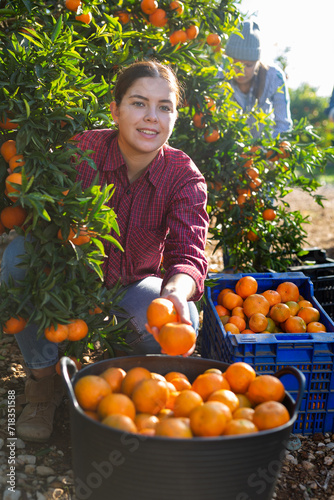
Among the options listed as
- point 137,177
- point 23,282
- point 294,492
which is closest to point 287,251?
point 137,177

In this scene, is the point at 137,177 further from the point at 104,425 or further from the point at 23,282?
the point at 104,425

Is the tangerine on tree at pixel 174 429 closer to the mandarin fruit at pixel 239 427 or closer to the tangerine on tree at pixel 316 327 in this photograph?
the mandarin fruit at pixel 239 427

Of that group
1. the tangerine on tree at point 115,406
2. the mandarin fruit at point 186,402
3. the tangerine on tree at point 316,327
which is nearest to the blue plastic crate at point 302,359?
the tangerine on tree at point 316,327

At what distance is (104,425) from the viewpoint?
4.35ft

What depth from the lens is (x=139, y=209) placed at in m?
2.29

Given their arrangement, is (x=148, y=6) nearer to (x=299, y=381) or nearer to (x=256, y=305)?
(x=256, y=305)

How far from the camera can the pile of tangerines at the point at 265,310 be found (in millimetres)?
2540

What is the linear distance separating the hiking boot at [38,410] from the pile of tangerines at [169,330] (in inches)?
30.6

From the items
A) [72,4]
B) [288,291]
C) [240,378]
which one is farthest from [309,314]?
[72,4]

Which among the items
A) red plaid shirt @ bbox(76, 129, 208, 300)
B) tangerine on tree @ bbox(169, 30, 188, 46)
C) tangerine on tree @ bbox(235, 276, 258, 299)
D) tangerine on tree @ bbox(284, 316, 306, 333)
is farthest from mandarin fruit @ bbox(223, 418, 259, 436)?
tangerine on tree @ bbox(169, 30, 188, 46)

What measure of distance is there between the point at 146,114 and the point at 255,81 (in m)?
2.42

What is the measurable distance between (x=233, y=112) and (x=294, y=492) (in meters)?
2.03

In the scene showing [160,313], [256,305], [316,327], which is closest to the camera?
[160,313]

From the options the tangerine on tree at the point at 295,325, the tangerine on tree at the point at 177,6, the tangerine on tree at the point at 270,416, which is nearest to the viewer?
the tangerine on tree at the point at 270,416
